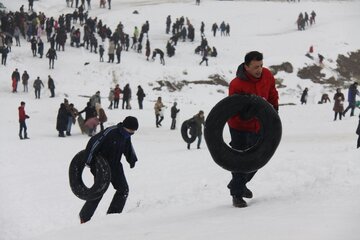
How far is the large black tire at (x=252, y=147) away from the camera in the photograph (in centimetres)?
508

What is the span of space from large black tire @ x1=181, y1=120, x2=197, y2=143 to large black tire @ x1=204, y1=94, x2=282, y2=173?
38.0ft

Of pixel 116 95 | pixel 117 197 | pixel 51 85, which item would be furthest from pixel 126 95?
pixel 117 197

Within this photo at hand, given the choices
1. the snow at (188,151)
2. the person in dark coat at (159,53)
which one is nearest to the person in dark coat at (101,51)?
the snow at (188,151)

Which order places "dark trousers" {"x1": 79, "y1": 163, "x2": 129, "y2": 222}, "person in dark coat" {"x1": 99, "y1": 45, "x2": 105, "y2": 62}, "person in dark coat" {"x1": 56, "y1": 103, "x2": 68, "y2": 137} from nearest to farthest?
"dark trousers" {"x1": 79, "y1": 163, "x2": 129, "y2": 222} → "person in dark coat" {"x1": 56, "y1": 103, "x2": 68, "y2": 137} → "person in dark coat" {"x1": 99, "y1": 45, "x2": 105, "y2": 62}

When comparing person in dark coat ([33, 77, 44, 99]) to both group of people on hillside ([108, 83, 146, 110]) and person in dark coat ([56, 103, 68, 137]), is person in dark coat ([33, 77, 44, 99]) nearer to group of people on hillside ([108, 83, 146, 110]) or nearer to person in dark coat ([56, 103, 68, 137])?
group of people on hillside ([108, 83, 146, 110])

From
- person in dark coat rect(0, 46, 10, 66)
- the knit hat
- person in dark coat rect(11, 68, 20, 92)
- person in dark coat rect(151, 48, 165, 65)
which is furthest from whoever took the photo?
person in dark coat rect(151, 48, 165, 65)

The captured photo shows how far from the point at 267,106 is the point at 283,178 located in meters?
2.61

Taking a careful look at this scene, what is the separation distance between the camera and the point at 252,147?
5156 mm

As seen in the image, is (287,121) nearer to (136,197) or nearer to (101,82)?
(101,82)

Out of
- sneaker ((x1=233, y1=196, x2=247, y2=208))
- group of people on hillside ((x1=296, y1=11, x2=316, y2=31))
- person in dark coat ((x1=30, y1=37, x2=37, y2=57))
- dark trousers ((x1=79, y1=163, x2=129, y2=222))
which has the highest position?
group of people on hillside ((x1=296, y1=11, x2=316, y2=31))

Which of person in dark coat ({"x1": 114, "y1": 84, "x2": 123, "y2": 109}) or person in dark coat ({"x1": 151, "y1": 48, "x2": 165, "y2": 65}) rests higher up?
person in dark coat ({"x1": 151, "y1": 48, "x2": 165, "y2": 65})

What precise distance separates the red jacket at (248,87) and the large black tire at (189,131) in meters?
11.5

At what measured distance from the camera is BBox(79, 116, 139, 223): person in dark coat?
6285 millimetres

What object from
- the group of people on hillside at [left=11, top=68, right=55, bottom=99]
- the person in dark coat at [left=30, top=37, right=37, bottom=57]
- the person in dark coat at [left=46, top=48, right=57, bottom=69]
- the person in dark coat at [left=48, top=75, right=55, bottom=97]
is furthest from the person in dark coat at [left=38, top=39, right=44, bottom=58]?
the person in dark coat at [left=48, top=75, right=55, bottom=97]
